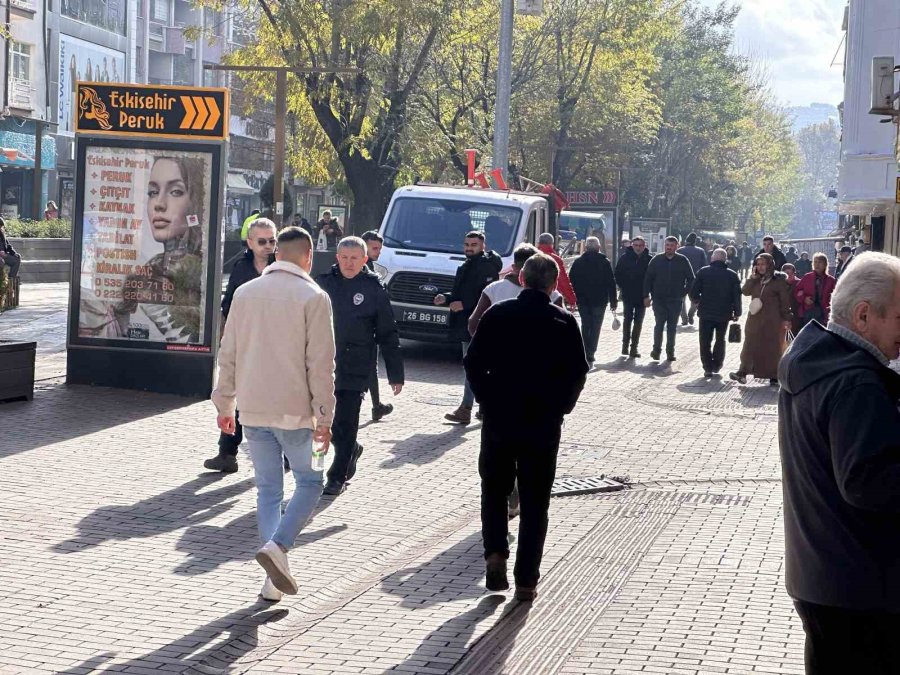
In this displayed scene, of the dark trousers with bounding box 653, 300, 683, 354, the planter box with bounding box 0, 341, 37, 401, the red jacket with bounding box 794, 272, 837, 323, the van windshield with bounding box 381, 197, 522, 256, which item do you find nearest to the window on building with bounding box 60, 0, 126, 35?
the van windshield with bounding box 381, 197, 522, 256

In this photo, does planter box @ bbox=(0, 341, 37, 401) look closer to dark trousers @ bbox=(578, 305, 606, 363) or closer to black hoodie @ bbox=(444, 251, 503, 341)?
black hoodie @ bbox=(444, 251, 503, 341)

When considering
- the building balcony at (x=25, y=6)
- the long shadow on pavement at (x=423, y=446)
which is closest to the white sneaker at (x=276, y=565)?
the long shadow on pavement at (x=423, y=446)

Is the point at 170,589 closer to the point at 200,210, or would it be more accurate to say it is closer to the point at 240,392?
the point at 240,392

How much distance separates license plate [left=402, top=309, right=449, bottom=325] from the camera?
1928 cm

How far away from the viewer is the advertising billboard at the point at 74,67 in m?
52.4

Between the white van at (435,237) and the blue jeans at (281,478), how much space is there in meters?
12.5

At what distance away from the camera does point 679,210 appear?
72000 mm

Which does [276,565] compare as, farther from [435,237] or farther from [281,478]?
[435,237]

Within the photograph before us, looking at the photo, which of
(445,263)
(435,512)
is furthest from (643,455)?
(445,263)

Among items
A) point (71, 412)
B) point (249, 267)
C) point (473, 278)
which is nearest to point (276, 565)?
point (249, 267)

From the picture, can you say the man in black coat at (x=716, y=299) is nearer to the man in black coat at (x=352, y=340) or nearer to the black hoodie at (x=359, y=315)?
the man in black coat at (x=352, y=340)

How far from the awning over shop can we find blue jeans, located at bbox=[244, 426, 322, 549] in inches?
2518

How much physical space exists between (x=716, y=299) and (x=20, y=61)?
3356 cm

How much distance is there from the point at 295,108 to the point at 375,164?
218 centimetres
